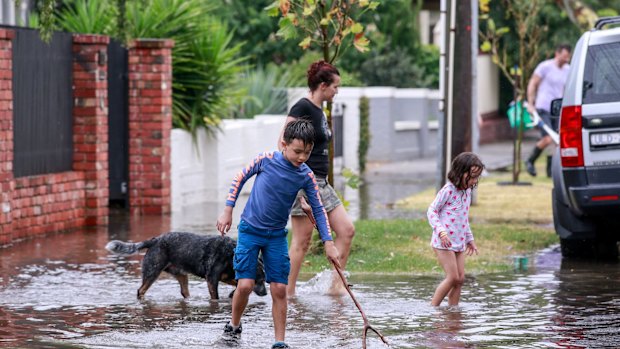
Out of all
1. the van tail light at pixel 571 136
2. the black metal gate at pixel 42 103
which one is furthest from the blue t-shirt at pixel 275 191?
the black metal gate at pixel 42 103

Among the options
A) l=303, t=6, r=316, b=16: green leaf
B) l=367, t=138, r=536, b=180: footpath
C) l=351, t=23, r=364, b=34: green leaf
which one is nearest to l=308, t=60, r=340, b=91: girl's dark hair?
l=303, t=6, r=316, b=16: green leaf

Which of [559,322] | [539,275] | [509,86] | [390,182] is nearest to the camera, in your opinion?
[559,322]

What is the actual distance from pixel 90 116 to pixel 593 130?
609 centimetres

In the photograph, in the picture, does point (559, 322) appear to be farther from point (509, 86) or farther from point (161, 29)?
point (509, 86)

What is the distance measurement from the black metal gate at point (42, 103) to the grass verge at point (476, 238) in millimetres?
3340

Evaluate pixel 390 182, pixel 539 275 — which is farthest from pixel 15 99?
pixel 390 182

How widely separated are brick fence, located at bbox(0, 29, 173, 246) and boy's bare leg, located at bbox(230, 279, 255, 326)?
5.19m

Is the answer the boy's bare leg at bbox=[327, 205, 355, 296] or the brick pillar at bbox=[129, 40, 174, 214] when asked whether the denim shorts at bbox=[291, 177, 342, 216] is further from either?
the brick pillar at bbox=[129, 40, 174, 214]

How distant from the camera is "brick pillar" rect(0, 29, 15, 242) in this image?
1277 centimetres

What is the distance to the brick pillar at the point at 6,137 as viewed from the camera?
12.8 m

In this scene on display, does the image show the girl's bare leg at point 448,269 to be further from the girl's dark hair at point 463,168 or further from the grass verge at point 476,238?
the grass verge at point 476,238

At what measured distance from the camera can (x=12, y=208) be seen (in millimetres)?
13016

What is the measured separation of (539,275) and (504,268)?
496 mm

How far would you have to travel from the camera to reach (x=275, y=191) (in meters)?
8.08
